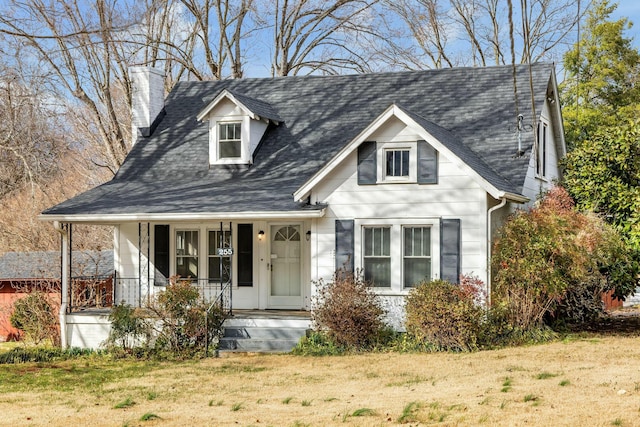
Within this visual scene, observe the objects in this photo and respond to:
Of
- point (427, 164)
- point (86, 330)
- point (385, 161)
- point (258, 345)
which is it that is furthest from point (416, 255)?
point (86, 330)

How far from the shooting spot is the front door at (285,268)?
18844 mm

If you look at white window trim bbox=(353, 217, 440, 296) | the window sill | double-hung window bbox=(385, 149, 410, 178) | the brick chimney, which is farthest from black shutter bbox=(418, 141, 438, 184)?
the brick chimney

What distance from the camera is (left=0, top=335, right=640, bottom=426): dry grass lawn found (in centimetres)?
1035

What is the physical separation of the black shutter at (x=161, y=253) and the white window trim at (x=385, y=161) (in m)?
5.29

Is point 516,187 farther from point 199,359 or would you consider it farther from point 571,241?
point 199,359

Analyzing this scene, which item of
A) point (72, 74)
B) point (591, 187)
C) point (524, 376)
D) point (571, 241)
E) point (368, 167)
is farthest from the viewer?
point (72, 74)

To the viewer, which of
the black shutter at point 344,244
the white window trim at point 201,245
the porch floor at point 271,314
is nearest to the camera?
the black shutter at point 344,244

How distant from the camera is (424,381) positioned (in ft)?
42.4

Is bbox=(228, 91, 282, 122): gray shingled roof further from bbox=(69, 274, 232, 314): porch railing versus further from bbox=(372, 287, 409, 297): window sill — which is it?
bbox=(372, 287, 409, 297): window sill

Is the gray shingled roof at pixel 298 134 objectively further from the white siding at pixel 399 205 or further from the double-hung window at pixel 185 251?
the double-hung window at pixel 185 251

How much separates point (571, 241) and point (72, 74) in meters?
19.3

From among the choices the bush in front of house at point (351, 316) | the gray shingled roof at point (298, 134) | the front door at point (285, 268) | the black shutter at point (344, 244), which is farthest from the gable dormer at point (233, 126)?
the bush in front of house at point (351, 316)

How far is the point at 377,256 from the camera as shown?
17281 mm

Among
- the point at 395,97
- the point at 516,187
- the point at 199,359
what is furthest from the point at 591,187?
the point at 199,359
